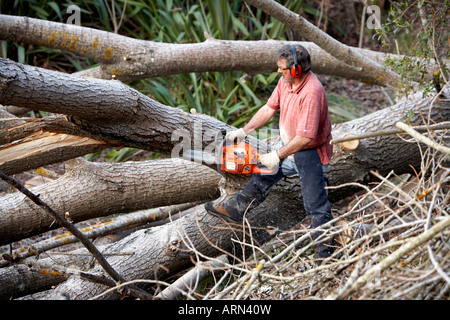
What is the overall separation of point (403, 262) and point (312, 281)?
0.46m

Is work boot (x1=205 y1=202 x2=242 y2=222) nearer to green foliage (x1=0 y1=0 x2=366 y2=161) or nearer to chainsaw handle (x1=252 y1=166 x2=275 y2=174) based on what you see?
chainsaw handle (x1=252 y1=166 x2=275 y2=174)

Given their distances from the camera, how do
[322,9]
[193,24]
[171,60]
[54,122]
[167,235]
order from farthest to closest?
1. [322,9]
2. [193,24]
3. [171,60]
4. [167,235]
5. [54,122]

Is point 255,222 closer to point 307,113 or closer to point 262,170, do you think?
point 262,170

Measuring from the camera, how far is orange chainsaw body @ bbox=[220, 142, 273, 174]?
3.37 m

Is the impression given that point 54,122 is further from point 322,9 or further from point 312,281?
point 322,9

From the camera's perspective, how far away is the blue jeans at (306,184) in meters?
3.26

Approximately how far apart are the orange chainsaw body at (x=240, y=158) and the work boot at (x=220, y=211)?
477 mm

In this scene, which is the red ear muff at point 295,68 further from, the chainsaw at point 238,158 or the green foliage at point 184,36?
the green foliage at point 184,36

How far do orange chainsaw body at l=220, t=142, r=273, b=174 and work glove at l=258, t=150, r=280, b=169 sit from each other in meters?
0.10

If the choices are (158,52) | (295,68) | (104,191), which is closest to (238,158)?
(295,68)

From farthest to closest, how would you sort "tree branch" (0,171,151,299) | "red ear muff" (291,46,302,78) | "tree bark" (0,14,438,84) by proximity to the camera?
"tree bark" (0,14,438,84) < "red ear muff" (291,46,302,78) < "tree branch" (0,171,151,299)

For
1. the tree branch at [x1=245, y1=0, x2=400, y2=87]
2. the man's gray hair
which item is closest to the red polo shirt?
the man's gray hair
